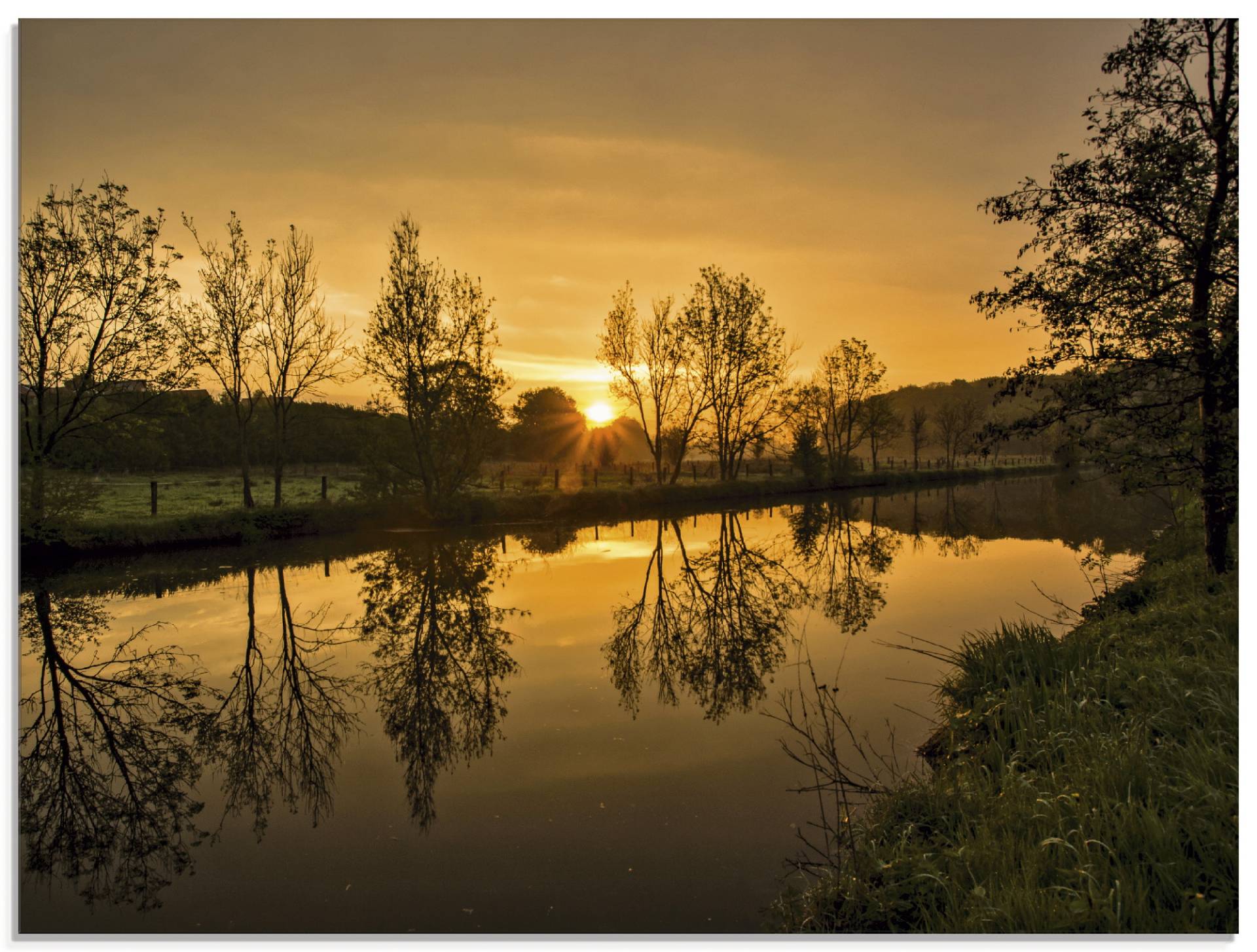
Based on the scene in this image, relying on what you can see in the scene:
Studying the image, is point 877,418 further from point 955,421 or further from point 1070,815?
point 1070,815

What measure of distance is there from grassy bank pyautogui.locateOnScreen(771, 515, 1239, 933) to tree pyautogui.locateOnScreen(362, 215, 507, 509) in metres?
20.4

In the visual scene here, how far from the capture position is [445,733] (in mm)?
6430

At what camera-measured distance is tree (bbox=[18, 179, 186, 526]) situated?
565 inches

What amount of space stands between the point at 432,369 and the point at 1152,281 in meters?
21.3

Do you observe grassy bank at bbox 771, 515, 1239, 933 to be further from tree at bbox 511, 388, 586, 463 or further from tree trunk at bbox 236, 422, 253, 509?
tree at bbox 511, 388, 586, 463

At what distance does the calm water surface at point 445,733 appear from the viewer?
400 centimetres

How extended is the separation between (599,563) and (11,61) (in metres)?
13.1

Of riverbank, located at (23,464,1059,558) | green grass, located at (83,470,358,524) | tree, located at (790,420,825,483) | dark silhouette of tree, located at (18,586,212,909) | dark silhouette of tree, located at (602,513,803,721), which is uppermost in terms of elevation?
tree, located at (790,420,825,483)

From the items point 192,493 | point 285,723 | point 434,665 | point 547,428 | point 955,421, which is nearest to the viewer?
point 285,723

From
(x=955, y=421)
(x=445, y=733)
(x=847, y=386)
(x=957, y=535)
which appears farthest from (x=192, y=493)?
(x=955, y=421)

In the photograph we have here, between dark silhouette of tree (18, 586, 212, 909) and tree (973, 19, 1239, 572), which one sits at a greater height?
tree (973, 19, 1239, 572)

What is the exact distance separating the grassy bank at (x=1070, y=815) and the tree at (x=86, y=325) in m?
16.2

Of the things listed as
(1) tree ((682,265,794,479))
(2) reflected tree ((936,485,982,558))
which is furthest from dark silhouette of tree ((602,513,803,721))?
(1) tree ((682,265,794,479))

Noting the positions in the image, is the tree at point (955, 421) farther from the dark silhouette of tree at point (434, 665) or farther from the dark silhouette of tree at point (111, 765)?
the dark silhouette of tree at point (111, 765)
